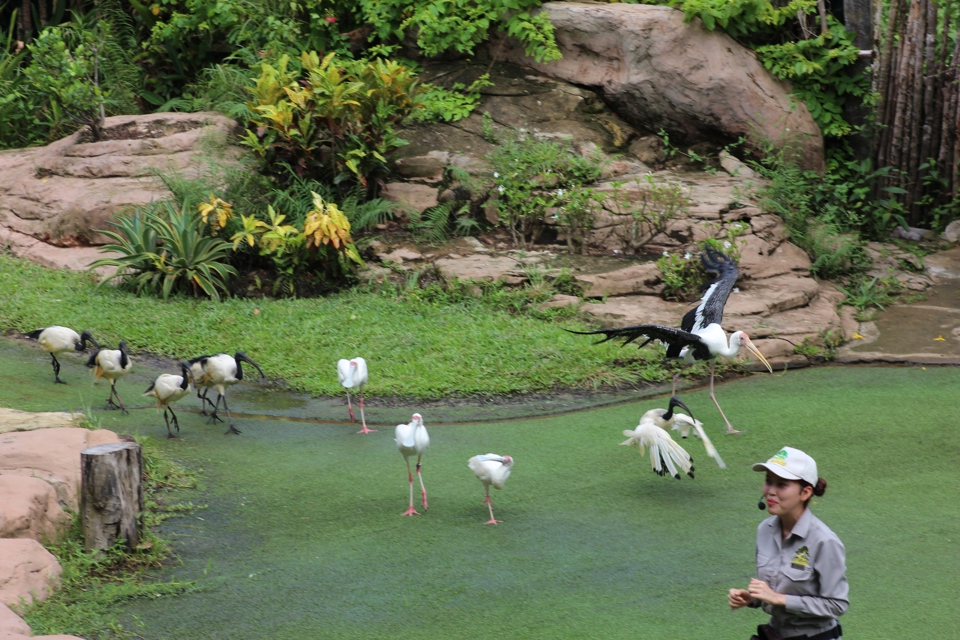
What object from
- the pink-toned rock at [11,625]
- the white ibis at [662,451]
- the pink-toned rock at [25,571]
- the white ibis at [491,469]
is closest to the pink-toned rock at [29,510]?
the pink-toned rock at [25,571]

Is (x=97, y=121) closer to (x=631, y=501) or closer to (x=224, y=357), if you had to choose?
(x=224, y=357)

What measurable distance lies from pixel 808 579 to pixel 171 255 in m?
7.98

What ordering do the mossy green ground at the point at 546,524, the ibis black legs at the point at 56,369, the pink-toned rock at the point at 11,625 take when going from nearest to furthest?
Result: 1. the pink-toned rock at the point at 11,625
2. the mossy green ground at the point at 546,524
3. the ibis black legs at the point at 56,369

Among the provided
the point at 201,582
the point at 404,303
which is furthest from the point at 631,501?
the point at 404,303

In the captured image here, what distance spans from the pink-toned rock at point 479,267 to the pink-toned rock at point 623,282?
0.72 meters

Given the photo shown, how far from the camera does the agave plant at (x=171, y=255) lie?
9.35 meters

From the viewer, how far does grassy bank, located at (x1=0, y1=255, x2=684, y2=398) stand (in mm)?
7688

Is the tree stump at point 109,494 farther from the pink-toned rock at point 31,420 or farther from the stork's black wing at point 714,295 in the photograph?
the stork's black wing at point 714,295

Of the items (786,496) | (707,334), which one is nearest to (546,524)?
(707,334)

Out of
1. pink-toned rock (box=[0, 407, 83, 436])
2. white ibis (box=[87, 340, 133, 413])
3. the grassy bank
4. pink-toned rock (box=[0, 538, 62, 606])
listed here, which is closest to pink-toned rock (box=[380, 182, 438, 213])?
the grassy bank

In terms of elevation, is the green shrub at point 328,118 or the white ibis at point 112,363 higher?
the green shrub at point 328,118

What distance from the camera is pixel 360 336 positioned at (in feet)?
27.8

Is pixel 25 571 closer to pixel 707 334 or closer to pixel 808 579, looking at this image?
pixel 808 579

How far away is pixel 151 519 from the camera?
5.10 metres
